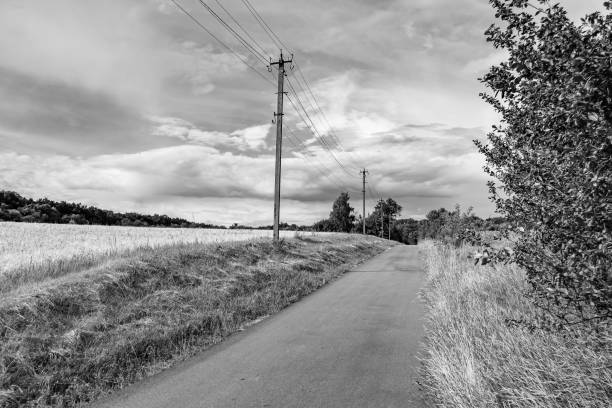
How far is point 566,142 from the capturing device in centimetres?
291

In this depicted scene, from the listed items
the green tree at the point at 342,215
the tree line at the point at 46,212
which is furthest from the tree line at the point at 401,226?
the tree line at the point at 46,212

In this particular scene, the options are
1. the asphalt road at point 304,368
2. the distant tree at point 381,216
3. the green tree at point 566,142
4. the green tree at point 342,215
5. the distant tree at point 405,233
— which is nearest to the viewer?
the green tree at point 566,142

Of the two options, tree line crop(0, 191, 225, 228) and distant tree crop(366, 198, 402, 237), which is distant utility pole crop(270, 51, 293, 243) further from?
distant tree crop(366, 198, 402, 237)

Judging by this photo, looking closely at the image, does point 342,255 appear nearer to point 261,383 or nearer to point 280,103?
point 280,103

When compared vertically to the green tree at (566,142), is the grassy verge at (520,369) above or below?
below

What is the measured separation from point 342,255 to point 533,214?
21.3 metres

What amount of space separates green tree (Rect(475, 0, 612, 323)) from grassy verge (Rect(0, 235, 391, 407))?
577 centimetres

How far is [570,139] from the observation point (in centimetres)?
285

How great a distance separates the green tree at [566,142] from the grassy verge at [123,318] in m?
5.77

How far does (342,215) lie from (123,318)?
8014 centimetres

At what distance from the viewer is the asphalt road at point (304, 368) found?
4.80 meters

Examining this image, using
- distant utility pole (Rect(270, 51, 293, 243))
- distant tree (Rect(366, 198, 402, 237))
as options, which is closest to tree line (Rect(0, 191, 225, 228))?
distant utility pole (Rect(270, 51, 293, 243))

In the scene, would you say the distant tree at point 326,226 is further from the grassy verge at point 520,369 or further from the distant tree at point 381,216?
the grassy verge at point 520,369

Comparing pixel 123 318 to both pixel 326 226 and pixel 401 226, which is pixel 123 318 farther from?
pixel 401 226
